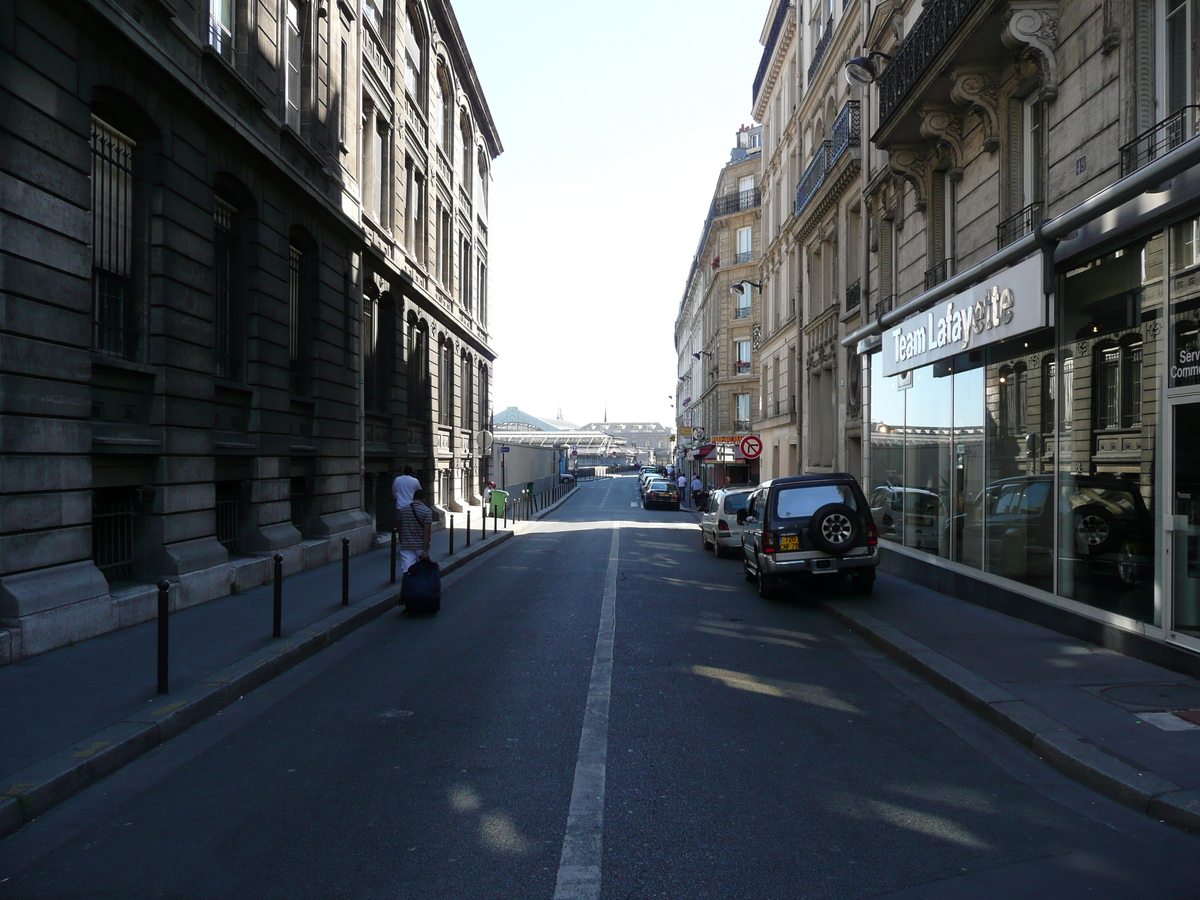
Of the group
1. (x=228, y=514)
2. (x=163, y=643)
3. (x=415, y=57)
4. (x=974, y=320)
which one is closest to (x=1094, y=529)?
(x=974, y=320)

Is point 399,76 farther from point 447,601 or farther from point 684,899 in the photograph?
point 684,899

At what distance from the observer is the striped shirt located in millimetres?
12336

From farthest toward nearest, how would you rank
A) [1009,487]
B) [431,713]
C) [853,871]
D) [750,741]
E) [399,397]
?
[399,397] < [1009,487] < [431,713] < [750,741] < [853,871]

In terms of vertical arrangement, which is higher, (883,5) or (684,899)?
(883,5)

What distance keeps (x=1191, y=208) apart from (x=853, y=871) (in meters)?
6.44

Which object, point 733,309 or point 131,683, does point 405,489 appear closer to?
point 131,683

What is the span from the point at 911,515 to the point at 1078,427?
621 cm

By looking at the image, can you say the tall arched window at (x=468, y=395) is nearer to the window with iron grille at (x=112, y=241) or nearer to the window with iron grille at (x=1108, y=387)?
the window with iron grille at (x=112, y=241)

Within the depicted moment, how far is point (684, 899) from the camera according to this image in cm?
386

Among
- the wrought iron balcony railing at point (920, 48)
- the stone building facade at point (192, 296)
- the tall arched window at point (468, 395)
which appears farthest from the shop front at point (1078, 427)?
the tall arched window at point (468, 395)

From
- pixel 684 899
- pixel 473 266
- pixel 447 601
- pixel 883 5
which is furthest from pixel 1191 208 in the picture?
pixel 473 266

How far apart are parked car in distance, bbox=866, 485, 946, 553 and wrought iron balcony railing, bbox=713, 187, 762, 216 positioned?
38328 mm

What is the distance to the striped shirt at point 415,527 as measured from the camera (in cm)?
1234

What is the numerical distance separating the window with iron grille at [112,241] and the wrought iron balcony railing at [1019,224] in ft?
35.4
